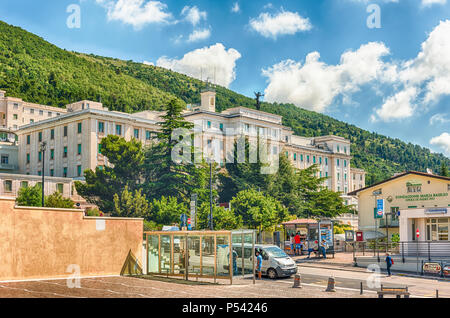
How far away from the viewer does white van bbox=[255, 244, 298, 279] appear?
1092 inches

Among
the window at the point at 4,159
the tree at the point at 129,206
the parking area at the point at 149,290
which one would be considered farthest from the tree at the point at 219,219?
the window at the point at 4,159

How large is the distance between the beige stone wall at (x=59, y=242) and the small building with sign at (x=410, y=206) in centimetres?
2196

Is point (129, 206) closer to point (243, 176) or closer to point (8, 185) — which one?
point (8, 185)

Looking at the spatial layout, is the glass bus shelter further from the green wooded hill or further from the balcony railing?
the green wooded hill

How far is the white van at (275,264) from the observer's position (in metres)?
27.7

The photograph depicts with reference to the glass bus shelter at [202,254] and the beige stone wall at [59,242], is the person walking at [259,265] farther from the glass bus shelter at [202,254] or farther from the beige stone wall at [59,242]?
the beige stone wall at [59,242]

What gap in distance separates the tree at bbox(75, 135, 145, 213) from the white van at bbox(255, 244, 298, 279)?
34.2 meters

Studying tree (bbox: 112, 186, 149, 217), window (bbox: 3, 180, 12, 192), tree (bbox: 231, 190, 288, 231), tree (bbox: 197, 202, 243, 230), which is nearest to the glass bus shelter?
tree (bbox: 197, 202, 243, 230)

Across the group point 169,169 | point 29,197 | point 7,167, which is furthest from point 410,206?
point 7,167

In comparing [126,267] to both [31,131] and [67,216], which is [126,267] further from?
[31,131]

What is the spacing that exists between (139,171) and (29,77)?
103654 millimetres

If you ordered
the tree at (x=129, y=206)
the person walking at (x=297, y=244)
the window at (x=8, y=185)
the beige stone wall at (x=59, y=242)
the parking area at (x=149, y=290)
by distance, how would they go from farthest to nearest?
the window at (x=8, y=185), the tree at (x=129, y=206), the person walking at (x=297, y=244), the beige stone wall at (x=59, y=242), the parking area at (x=149, y=290)

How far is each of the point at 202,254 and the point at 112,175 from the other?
131ft
